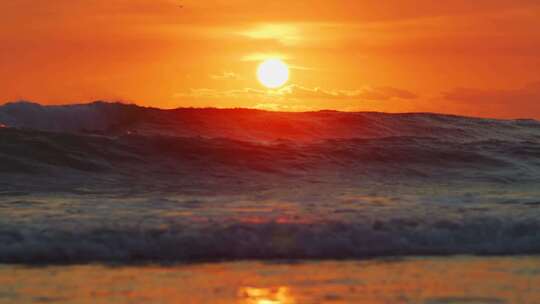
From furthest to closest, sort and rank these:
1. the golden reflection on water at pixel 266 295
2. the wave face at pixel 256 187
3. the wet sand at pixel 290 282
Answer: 1. the wave face at pixel 256 187
2. the wet sand at pixel 290 282
3. the golden reflection on water at pixel 266 295

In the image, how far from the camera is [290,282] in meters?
8.33

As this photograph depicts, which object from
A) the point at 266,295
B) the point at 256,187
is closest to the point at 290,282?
the point at 266,295

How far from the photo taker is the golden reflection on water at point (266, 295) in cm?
757

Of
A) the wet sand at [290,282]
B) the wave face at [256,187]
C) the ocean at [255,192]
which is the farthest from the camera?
the wave face at [256,187]

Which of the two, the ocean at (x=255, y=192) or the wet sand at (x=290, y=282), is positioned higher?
the ocean at (x=255, y=192)

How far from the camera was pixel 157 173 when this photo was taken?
17344 mm

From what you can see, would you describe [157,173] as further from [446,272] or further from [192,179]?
[446,272]

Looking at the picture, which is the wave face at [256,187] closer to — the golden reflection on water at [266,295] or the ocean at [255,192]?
the ocean at [255,192]

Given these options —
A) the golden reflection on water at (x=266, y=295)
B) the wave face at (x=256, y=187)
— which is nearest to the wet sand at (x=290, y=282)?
the golden reflection on water at (x=266, y=295)

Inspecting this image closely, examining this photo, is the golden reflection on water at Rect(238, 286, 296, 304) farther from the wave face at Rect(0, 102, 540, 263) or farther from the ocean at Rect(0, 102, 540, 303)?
the wave face at Rect(0, 102, 540, 263)

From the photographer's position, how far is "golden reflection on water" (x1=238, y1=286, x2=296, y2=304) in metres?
7.57

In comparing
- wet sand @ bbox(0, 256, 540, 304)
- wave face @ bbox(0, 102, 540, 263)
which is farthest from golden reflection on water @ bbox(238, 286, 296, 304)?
wave face @ bbox(0, 102, 540, 263)

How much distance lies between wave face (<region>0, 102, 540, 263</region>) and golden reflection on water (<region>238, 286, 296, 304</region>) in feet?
5.58

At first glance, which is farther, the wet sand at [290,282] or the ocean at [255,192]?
the ocean at [255,192]
